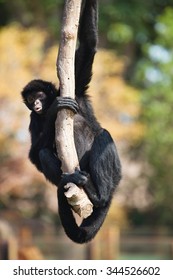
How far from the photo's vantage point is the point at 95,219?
8.78m

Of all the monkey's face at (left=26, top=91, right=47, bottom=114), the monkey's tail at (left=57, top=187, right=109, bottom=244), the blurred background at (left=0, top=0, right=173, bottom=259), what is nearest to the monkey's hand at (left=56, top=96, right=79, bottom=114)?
the monkey's tail at (left=57, top=187, right=109, bottom=244)

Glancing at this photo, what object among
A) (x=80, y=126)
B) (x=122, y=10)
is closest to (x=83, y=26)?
(x=80, y=126)

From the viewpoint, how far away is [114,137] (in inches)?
1141

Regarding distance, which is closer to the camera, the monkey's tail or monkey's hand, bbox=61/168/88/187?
monkey's hand, bbox=61/168/88/187

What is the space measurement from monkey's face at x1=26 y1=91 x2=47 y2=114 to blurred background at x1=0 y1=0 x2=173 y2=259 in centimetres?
1150

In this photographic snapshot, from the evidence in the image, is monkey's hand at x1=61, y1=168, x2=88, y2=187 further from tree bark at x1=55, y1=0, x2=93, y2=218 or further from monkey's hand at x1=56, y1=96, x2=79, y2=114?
monkey's hand at x1=56, y1=96, x2=79, y2=114

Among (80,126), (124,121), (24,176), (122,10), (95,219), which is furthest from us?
(122,10)

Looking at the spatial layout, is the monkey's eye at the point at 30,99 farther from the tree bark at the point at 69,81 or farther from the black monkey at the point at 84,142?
the tree bark at the point at 69,81

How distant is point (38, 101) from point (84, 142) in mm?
696

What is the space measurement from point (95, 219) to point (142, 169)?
2375 centimetres

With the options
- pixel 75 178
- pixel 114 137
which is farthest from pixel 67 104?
pixel 114 137

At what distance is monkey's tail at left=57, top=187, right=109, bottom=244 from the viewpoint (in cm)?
843

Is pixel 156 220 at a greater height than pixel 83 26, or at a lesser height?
greater
